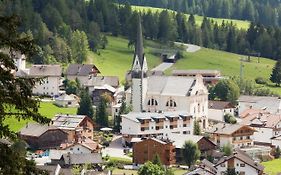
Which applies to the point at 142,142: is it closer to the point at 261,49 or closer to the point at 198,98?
the point at 198,98

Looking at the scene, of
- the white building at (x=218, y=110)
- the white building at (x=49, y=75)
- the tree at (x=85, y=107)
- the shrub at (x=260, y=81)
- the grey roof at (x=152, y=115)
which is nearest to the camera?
the grey roof at (x=152, y=115)

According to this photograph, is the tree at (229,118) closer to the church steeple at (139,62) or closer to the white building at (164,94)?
the white building at (164,94)

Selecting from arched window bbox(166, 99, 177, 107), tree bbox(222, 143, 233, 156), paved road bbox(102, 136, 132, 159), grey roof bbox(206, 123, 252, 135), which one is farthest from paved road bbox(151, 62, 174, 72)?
tree bbox(222, 143, 233, 156)

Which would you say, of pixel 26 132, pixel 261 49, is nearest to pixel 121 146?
pixel 26 132

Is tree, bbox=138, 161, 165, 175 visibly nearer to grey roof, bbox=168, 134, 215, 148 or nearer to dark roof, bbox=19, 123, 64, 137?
grey roof, bbox=168, 134, 215, 148

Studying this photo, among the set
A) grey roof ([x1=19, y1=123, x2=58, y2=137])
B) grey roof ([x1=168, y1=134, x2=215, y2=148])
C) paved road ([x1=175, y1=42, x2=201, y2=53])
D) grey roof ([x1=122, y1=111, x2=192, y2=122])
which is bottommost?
grey roof ([x1=168, y1=134, x2=215, y2=148])

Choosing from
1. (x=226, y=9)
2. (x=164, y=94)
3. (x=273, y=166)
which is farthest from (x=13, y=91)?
(x=226, y=9)

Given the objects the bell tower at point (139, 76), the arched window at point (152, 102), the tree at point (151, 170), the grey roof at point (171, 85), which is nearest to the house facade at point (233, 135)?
the grey roof at point (171, 85)
